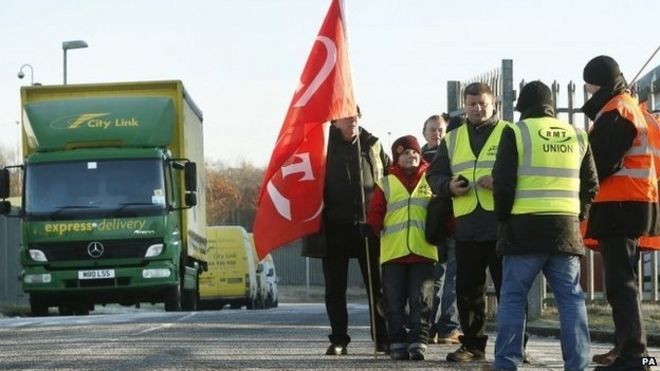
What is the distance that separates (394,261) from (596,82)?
2.40 m

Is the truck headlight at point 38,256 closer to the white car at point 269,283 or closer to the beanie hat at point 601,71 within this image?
the beanie hat at point 601,71

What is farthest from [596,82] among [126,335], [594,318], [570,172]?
[594,318]

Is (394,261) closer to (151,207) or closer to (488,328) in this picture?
(488,328)

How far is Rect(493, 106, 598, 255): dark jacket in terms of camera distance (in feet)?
31.4

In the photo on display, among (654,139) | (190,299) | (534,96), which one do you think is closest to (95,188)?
(190,299)

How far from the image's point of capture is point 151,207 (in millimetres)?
24469

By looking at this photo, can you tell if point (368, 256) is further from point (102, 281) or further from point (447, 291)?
point (102, 281)

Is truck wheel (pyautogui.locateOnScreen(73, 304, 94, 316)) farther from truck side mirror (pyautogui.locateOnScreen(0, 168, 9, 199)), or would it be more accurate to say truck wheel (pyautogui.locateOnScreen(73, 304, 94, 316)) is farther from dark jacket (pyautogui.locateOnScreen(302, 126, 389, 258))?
dark jacket (pyautogui.locateOnScreen(302, 126, 389, 258))

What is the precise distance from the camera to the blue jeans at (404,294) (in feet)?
38.8

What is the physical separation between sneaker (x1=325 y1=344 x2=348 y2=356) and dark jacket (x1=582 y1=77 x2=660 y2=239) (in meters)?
2.52

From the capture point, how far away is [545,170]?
31.7ft

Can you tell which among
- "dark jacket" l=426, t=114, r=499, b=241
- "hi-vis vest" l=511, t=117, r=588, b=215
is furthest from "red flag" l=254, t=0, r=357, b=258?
"hi-vis vest" l=511, t=117, r=588, b=215

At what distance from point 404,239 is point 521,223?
2.36 meters

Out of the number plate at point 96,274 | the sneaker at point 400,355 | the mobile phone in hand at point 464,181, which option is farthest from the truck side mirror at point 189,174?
the mobile phone in hand at point 464,181
